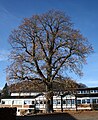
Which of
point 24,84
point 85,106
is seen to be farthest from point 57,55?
point 85,106

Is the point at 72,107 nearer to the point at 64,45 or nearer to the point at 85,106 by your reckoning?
the point at 85,106

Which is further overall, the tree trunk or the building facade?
the building facade

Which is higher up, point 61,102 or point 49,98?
point 49,98

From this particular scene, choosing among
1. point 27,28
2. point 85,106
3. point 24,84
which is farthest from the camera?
point 85,106

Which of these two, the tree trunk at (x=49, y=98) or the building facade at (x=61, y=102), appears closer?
the tree trunk at (x=49, y=98)

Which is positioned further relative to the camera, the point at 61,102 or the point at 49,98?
the point at 61,102

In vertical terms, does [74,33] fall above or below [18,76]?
above

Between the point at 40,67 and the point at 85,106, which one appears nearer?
the point at 40,67

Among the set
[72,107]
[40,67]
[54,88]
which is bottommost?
[72,107]

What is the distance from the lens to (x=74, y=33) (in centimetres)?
4344

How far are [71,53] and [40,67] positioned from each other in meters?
5.87

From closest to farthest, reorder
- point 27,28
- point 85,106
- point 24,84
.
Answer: point 24,84, point 27,28, point 85,106

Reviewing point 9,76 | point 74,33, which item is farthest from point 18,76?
point 74,33

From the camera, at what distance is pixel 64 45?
4381cm
